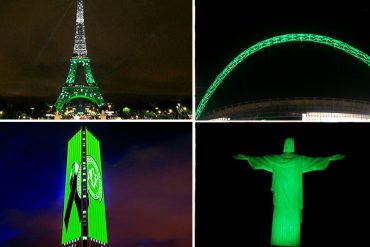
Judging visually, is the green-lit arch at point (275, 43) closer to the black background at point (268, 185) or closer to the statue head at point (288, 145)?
the black background at point (268, 185)

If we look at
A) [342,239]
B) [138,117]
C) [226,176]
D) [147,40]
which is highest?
[147,40]

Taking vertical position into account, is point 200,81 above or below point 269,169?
above

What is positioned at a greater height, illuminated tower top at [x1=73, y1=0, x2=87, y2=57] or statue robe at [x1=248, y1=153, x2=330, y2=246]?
illuminated tower top at [x1=73, y1=0, x2=87, y2=57]

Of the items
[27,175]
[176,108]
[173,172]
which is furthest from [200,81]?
[27,175]

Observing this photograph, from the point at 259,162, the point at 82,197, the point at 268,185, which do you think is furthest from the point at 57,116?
the point at 268,185

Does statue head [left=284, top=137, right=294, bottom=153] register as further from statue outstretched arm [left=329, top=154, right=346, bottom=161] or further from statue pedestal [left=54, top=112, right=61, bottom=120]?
statue pedestal [left=54, top=112, right=61, bottom=120]

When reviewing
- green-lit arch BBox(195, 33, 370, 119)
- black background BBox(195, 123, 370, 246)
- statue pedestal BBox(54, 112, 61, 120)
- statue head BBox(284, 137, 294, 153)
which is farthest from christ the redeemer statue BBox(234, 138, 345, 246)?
statue pedestal BBox(54, 112, 61, 120)

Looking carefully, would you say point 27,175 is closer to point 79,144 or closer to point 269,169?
point 79,144
